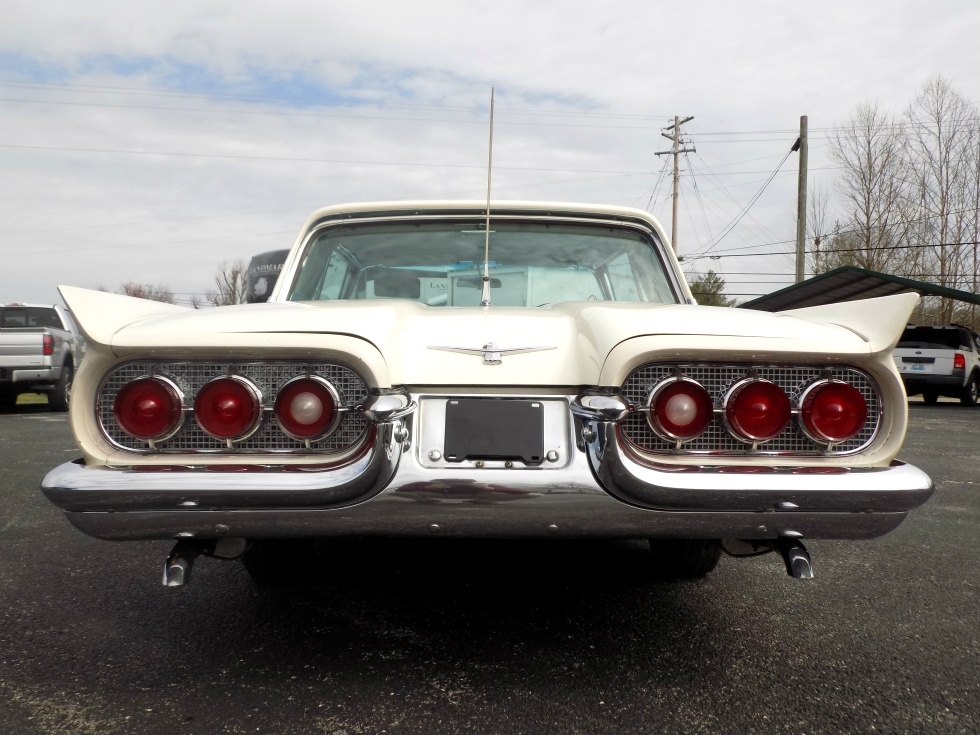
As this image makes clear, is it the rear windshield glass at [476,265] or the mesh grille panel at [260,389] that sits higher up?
the rear windshield glass at [476,265]

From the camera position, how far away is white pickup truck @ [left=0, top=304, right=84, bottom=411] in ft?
35.9

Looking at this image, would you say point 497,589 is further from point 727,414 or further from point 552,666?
point 727,414

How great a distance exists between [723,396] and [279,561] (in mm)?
1833

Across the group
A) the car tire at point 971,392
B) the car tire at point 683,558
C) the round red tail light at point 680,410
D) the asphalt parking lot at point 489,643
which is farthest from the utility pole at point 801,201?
the round red tail light at point 680,410

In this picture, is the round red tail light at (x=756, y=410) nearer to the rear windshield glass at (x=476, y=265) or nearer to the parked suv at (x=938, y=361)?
the rear windshield glass at (x=476, y=265)

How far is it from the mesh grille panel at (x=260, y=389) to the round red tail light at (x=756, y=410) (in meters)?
0.97

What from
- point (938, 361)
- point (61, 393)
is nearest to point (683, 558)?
point (61, 393)

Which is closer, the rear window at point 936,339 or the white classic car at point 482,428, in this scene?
the white classic car at point 482,428

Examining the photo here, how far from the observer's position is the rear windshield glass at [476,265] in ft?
10.3

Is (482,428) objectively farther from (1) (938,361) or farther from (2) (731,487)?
(1) (938,361)

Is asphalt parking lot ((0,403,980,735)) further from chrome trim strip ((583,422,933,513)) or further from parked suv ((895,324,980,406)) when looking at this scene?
parked suv ((895,324,980,406))

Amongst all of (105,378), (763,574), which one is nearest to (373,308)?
(105,378)

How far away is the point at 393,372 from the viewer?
76.3 inches

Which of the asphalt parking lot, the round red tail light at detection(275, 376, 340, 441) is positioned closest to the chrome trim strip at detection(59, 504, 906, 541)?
the round red tail light at detection(275, 376, 340, 441)
